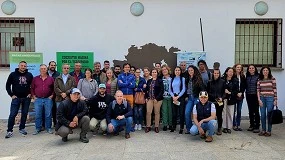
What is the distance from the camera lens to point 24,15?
9406 millimetres

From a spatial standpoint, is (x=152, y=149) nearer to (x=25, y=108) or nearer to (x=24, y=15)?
(x=25, y=108)

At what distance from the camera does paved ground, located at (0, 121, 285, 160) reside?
19.1 ft

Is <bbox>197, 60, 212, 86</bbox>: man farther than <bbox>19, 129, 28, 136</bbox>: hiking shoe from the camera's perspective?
Yes

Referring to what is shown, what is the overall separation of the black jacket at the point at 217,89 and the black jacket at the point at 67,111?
296 cm

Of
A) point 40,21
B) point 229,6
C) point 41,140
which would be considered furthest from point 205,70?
point 40,21

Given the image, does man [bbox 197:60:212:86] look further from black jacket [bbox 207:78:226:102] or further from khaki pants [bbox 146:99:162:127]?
khaki pants [bbox 146:99:162:127]

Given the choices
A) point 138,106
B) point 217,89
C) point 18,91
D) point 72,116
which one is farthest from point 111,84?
point 217,89

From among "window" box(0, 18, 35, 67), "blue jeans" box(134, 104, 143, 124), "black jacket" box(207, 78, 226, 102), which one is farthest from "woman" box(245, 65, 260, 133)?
"window" box(0, 18, 35, 67)

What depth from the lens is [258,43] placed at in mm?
9828

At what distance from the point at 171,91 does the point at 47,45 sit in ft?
13.9

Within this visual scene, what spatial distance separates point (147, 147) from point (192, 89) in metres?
1.90

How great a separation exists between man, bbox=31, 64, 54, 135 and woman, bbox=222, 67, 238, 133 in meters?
4.30

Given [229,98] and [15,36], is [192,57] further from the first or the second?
[15,36]

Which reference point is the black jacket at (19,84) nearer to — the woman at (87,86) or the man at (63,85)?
the man at (63,85)
